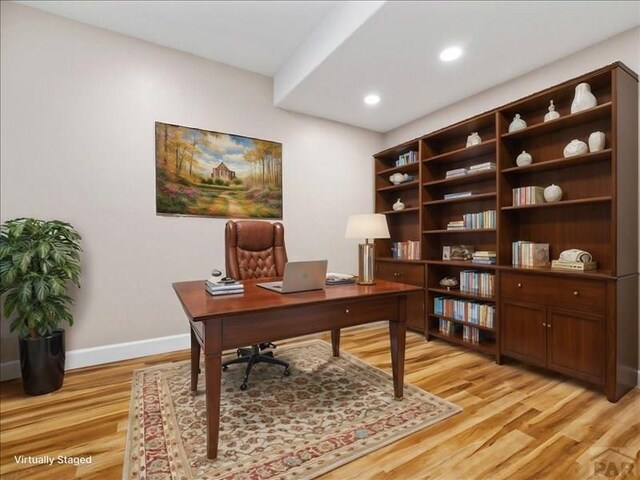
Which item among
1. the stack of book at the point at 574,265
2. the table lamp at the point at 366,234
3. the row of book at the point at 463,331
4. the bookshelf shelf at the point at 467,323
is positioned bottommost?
the row of book at the point at 463,331

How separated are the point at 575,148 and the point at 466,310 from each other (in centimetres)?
160

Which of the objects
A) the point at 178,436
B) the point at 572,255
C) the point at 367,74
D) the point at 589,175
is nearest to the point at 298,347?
the point at 178,436

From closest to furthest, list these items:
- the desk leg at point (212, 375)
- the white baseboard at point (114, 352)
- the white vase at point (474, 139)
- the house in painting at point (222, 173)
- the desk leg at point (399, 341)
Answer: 1. the desk leg at point (212, 375)
2. the desk leg at point (399, 341)
3. the white baseboard at point (114, 352)
4. the white vase at point (474, 139)
5. the house in painting at point (222, 173)

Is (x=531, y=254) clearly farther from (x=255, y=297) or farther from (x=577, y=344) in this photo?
(x=255, y=297)

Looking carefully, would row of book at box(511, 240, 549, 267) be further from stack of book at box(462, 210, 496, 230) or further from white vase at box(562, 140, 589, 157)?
white vase at box(562, 140, 589, 157)

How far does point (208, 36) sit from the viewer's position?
2.83 m

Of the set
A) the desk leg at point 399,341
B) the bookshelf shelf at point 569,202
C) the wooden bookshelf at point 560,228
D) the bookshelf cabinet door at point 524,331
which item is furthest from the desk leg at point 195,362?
the bookshelf shelf at point 569,202

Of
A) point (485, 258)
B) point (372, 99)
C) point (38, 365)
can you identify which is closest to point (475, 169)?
point (485, 258)

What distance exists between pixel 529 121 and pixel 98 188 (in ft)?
12.6

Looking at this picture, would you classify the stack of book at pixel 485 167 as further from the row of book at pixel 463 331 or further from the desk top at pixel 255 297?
the desk top at pixel 255 297

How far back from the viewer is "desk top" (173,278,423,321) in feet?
4.64

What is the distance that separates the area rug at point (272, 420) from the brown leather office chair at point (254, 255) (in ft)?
0.47

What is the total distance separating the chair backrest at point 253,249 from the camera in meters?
2.54

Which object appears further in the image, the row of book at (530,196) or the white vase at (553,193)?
the row of book at (530,196)
